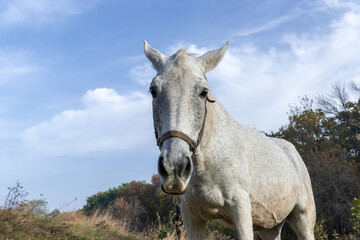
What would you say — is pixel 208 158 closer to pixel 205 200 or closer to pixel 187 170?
pixel 205 200

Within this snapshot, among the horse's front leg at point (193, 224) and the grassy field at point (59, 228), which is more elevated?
the grassy field at point (59, 228)

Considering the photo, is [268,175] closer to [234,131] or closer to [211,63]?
[234,131]

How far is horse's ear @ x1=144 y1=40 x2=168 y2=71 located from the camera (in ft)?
11.6

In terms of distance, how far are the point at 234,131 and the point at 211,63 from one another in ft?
3.00

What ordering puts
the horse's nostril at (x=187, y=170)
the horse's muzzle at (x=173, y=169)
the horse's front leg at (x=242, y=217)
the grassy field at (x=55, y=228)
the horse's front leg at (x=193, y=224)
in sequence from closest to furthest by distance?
the horse's muzzle at (x=173, y=169), the horse's nostril at (x=187, y=170), the horse's front leg at (x=242, y=217), the horse's front leg at (x=193, y=224), the grassy field at (x=55, y=228)

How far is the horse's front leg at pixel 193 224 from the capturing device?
3.75 meters

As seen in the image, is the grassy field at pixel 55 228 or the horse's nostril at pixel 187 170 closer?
the horse's nostril at pixel 187 170

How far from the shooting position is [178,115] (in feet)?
9.45

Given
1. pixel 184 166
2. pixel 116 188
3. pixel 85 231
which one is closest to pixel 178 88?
pixel 184 166

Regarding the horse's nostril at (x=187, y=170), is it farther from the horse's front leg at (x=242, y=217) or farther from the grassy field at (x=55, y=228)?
the grassy field at (x=55, y=228)

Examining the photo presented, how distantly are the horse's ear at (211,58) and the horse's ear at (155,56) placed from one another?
0.37 meters

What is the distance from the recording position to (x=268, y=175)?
4215 millimetres

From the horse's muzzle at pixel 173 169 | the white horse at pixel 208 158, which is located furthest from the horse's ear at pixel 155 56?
the horse's muzzle at pixel 173 169

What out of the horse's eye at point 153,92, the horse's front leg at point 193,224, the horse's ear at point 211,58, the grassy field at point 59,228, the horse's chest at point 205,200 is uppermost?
the horse's ear at point 211,58
